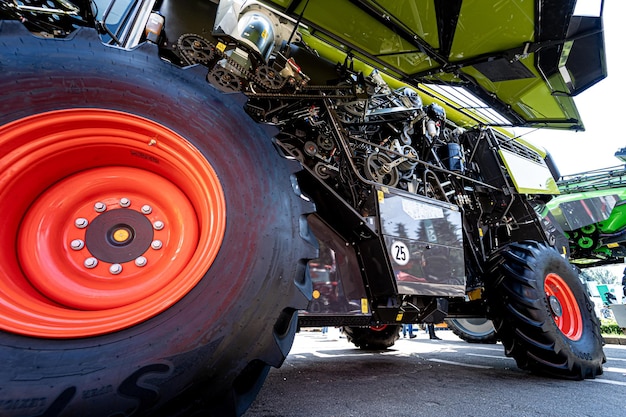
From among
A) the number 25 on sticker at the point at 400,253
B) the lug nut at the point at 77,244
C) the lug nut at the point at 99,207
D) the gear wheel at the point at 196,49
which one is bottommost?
the lug nut at the point at 77,244

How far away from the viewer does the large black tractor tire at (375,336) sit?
199 inches

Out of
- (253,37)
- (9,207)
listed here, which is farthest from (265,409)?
(253,37)

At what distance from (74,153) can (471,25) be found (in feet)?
8.38

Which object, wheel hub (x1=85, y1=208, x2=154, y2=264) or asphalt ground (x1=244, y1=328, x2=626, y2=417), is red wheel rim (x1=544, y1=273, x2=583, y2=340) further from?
wheel hub (x1=85, y1=208, x2=154, y2=264)

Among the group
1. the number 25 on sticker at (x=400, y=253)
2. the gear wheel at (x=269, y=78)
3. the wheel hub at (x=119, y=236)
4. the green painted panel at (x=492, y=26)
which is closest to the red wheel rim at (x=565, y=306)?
the number 25 on sticker at (x=400, y=253)

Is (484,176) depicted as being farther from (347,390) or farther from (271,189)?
(271,189)

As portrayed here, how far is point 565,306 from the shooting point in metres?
3.45

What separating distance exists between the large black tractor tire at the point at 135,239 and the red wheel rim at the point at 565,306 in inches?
122

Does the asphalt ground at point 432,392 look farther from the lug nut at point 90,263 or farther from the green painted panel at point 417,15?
the green painted panel at point 417,15

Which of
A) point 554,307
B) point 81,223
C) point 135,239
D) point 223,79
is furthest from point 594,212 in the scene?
point 81,223

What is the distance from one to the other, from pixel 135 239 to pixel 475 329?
19.8 feet

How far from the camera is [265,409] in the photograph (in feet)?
6.44

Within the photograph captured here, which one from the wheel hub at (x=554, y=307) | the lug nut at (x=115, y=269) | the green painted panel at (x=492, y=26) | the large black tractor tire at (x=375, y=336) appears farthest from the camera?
the large black tractor tire at (x=375, y=336)

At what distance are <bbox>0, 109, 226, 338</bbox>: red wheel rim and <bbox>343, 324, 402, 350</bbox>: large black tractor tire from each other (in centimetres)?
421
